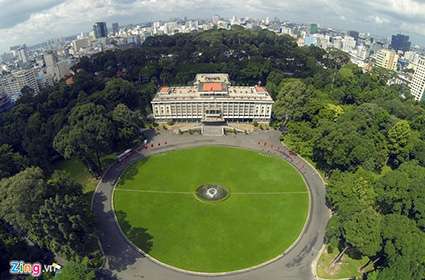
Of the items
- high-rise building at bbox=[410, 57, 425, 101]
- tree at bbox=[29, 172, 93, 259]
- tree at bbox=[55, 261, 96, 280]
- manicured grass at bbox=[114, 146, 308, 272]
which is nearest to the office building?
manicured grass at bbox=[114, 146, 308, 272]

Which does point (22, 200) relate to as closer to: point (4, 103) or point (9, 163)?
point (9, 163)

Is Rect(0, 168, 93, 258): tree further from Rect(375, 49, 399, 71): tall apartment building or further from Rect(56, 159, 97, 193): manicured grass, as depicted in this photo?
Rect(375, 49, 399, 71): tall apartment building

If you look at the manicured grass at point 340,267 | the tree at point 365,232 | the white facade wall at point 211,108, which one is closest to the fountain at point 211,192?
the manicured grass at point 340,267

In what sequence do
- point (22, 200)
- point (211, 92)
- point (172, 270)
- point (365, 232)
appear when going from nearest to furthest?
point (22, 200)
point (365, 232)
point (172, 270)
point (211, 92)

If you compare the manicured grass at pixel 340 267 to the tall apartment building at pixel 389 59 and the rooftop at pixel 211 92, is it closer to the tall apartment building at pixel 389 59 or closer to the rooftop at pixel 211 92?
the rooftop at pixel 211 92

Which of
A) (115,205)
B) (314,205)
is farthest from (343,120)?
(115,205)

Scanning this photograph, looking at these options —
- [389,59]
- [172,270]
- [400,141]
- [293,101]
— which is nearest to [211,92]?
[293,101]

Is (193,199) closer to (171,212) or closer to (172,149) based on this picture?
(171,212)
